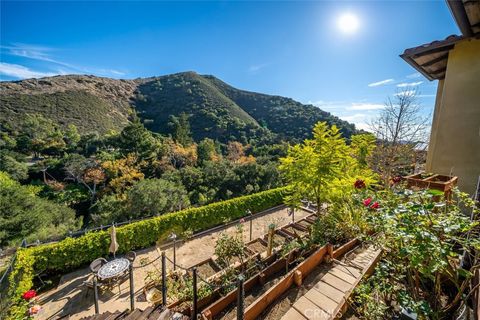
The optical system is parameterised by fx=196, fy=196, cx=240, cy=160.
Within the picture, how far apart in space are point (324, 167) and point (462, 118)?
3154 mm

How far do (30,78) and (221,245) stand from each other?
190 ft

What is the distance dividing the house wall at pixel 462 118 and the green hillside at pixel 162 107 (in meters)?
32.3

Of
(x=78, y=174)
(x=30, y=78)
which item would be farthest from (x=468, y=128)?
(x=30, y=78)

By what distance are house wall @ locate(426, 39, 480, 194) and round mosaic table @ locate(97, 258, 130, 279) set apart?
32.2 feet

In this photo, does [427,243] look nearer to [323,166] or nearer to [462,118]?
[323,166]

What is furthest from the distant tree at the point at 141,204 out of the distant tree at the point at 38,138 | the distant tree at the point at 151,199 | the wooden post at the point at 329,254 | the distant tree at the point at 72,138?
the distant tree at the point at 38,138

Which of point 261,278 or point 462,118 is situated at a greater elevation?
point 462,118

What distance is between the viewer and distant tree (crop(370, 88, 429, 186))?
8734 mm

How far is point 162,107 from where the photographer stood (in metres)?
48.5

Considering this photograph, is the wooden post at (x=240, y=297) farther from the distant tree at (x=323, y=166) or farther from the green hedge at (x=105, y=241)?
the green hedge at (x=105, y=241)

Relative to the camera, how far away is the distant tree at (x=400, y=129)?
873cm

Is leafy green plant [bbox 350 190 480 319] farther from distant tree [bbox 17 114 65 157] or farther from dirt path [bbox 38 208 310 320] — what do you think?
distant tree [bbox 17 114 65 157]

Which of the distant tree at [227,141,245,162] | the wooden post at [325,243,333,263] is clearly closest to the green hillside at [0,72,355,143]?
the distant tree at [227,141,245,162]

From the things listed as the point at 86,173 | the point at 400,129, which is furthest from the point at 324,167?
the point at 86,173
